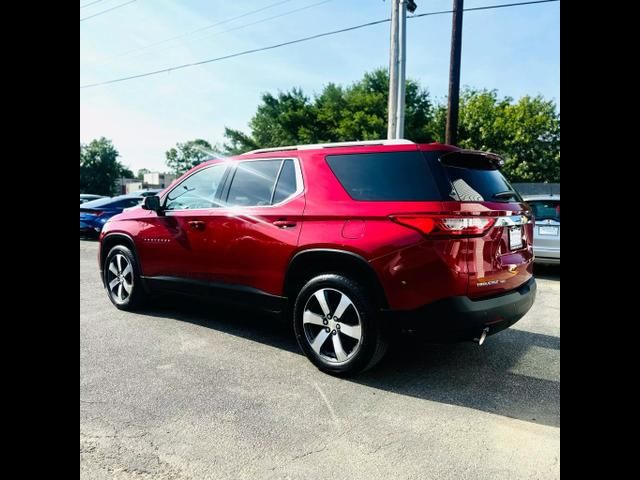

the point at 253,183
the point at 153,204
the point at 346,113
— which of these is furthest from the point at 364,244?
the point at 346,113

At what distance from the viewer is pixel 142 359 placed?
368cm

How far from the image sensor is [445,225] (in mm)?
2920

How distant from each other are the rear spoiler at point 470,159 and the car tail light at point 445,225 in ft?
1.51

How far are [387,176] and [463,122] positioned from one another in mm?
36549

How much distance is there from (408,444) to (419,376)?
1.03 meters

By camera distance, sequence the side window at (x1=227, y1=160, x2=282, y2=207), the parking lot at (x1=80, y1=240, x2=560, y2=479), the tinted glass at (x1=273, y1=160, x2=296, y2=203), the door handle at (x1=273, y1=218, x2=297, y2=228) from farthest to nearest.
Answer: the side window at (x1=227, y1=160, x2=282, y2=207)
the tinted glass at (x1=273, y1=160, x2=296, y2=203)
the door handle at (x1=273, y1=218, x2=297, y2=228)
the parking lot at (x1=80, y1=240, x2=560, y2=479)

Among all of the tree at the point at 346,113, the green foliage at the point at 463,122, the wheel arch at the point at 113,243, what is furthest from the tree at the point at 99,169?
the wheel arch at the point at 113,243

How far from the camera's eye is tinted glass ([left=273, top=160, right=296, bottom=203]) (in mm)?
3750

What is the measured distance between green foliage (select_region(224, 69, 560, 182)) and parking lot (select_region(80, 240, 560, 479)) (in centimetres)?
3037

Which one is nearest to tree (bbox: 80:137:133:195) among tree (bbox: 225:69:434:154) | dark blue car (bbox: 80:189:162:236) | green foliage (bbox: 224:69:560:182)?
tree (bbox: 225:69:434:154)

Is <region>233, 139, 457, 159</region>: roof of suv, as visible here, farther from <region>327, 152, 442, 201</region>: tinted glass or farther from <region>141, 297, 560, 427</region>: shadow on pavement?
<region>141, 297, 560, 427</region>: shadow on pavement

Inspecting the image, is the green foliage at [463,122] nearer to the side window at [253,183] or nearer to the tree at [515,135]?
the tree at [515,135]
